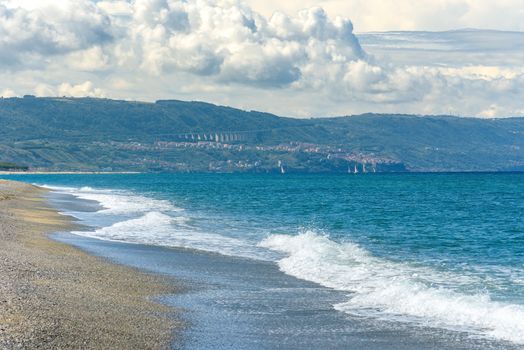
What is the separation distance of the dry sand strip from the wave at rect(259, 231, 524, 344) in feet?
21.1

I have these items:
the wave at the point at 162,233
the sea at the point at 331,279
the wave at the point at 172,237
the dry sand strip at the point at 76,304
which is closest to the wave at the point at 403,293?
the sea at the point at 331,279

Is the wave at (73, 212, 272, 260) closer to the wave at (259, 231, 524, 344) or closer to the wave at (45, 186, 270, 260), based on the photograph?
the wave at (45, 186, 270, 260)

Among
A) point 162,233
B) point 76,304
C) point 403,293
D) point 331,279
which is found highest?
point 76,304

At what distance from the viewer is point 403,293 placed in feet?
79.5

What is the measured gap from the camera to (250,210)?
76938 mm

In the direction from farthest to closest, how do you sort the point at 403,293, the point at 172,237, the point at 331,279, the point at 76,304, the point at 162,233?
the point at 162,233
the point at 172,237
the point at 331,279
the point at 403,293
the point at 76,304

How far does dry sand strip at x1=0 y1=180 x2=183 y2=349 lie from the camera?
16.3 meters

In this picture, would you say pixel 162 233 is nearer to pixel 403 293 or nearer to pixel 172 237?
pixel 172 237

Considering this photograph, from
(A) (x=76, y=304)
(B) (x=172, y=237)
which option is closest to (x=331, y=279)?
(A) (x=76, y=304)

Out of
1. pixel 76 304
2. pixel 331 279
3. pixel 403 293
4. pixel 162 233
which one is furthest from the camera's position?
pixel 162 233

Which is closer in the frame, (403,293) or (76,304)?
(76,304)

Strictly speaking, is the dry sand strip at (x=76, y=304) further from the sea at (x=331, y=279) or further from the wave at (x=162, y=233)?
the wave at (x=162, y=233)

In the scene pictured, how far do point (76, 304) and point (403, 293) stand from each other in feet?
35.1

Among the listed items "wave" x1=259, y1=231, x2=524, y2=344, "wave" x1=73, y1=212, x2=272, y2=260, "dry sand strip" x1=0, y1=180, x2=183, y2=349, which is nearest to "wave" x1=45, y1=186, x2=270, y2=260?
"wave" x1=73, y1=212, x2=272, y2=260
